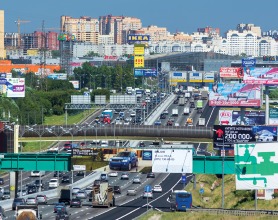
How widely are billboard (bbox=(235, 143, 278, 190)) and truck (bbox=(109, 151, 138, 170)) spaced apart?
1055 inches

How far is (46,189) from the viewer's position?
7631 cm

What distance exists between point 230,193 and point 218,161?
6.18m

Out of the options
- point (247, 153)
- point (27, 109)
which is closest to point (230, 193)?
point (247, 153)

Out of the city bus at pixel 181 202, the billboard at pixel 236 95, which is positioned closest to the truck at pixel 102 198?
the city bus at pixel 181 202

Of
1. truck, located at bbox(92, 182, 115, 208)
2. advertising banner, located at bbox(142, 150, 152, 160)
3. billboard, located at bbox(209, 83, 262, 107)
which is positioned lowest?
truck, located at bbox(92, 182, 115, 208)

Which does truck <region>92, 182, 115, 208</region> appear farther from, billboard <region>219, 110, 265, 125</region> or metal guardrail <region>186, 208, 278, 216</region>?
billboard <region>219, 110, 265, 125</region>

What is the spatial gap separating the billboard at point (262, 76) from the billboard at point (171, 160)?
142 feet

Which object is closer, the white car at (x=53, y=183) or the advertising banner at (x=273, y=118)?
the white car at (x=53, y=183)

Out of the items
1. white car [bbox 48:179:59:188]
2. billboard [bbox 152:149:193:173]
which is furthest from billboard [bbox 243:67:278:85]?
billboard [bbox 152:149:193:173]

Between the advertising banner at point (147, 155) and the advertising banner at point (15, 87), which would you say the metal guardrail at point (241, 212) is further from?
the advertising banner at point (15, 87)

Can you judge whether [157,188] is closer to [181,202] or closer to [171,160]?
[171,160]

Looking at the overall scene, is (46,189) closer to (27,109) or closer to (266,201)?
(266,201)

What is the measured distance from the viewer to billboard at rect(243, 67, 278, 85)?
335 ft

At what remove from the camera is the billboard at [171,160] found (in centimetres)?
5866
